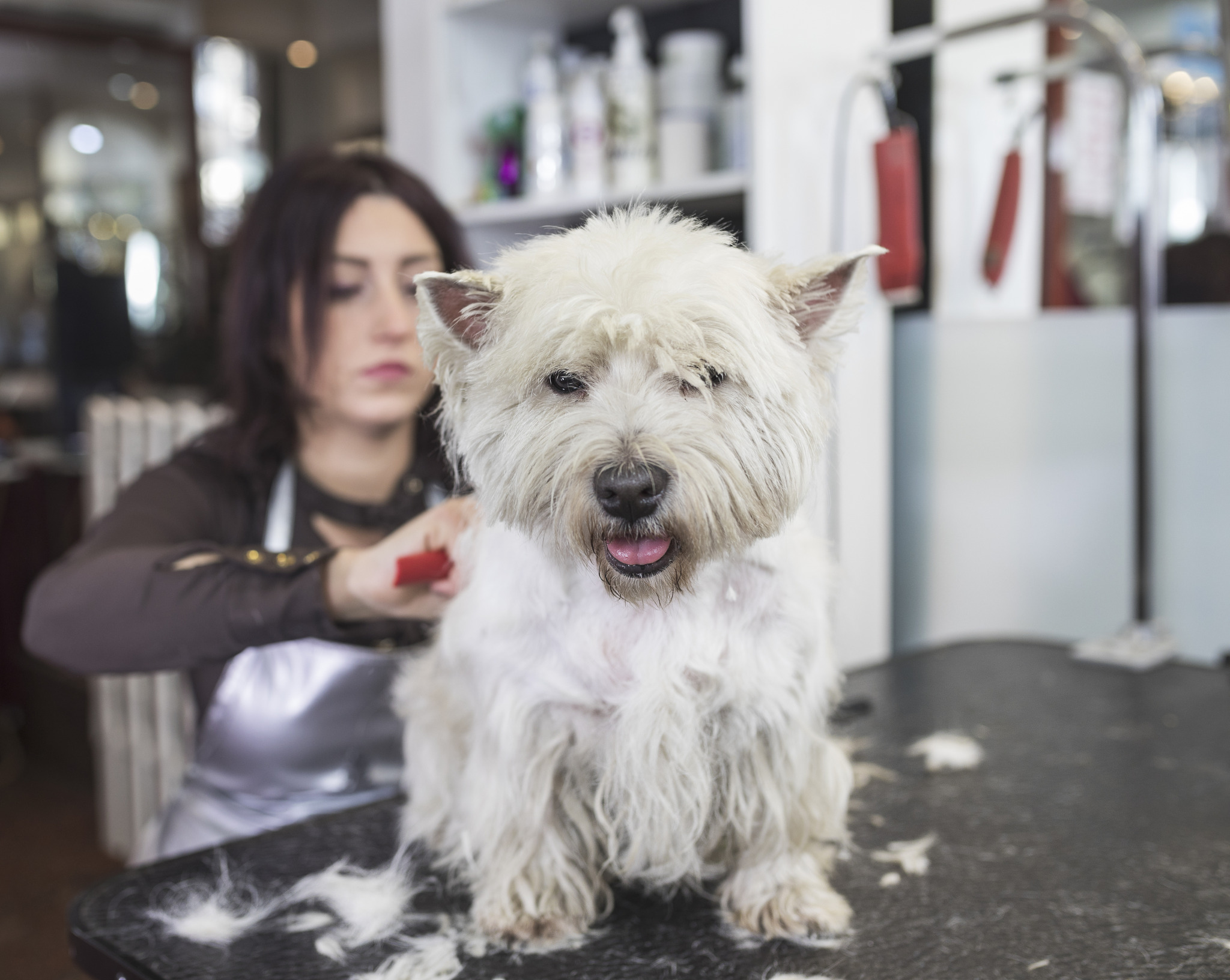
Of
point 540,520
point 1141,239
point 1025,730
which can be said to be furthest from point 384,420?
point 1141,239

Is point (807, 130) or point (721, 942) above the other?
point (807, 130)

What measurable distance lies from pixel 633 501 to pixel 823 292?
212 mm

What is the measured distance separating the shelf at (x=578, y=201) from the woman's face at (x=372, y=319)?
1.21 feet

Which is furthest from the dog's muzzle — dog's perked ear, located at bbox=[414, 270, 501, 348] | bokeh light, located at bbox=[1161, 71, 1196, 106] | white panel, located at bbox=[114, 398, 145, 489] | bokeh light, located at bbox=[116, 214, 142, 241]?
bokeh light, located at bbox=[116, 214, 142, 241]

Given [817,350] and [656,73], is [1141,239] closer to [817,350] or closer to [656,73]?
[656,73]

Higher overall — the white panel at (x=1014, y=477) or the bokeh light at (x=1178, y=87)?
the bokeh light at (x=1178, y=87)

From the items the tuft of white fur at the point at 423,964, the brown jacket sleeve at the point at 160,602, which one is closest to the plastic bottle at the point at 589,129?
the brown jacket sleeve at the point at 160,602

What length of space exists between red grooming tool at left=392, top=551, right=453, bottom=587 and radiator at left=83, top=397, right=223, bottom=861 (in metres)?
1.50

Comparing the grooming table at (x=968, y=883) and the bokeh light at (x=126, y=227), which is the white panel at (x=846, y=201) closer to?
the grooming table at (x=968, y=883)

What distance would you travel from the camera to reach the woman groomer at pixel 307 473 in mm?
1403

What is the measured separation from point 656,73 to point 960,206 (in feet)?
2.16

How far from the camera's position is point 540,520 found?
0.74 m

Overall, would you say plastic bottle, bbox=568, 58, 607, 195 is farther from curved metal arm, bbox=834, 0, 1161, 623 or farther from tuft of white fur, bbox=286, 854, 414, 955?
tuft of white fur, bbox=286, 854, 414, 955

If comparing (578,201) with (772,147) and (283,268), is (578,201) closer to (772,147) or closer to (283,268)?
(772,147)
